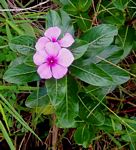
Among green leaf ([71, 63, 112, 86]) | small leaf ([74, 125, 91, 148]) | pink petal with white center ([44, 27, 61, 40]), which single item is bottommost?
small leaf ([74, 125, 91, 148])

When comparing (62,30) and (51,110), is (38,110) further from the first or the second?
(62,30)

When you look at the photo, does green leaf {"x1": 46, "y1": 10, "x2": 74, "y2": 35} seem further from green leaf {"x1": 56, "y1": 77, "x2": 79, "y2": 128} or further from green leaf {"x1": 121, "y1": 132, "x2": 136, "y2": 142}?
green leaf {"x1": 121, "y1": 132, "x2": 136, "y2": 142}

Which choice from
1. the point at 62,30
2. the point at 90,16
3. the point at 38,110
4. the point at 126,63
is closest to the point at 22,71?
the point at 62,30

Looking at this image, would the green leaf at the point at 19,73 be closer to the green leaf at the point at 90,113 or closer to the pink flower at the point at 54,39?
the pink flower at the point at 54,39

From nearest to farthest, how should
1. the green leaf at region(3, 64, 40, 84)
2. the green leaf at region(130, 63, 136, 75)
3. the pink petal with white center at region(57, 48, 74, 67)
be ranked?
the pink petal with white center at region(57, 48, 74, 67) → the green leaf at region(3, 64, 40, 84) → the green leaf at region(130, 63, 136, 75)

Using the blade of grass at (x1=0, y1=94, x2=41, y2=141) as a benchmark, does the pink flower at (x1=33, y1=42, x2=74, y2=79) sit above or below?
above

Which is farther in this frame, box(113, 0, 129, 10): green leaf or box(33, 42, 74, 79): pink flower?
box(113, 0, 129, 10): green leaf

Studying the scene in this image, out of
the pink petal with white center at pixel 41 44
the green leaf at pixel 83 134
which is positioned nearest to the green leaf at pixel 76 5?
the pink petal with white center at pixel 41 44

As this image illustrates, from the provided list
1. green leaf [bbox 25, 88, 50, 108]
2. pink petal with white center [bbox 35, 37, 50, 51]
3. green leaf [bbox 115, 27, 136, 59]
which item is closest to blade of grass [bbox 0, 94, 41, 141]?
green leaf [bbox 25, 88, 50, 108]
